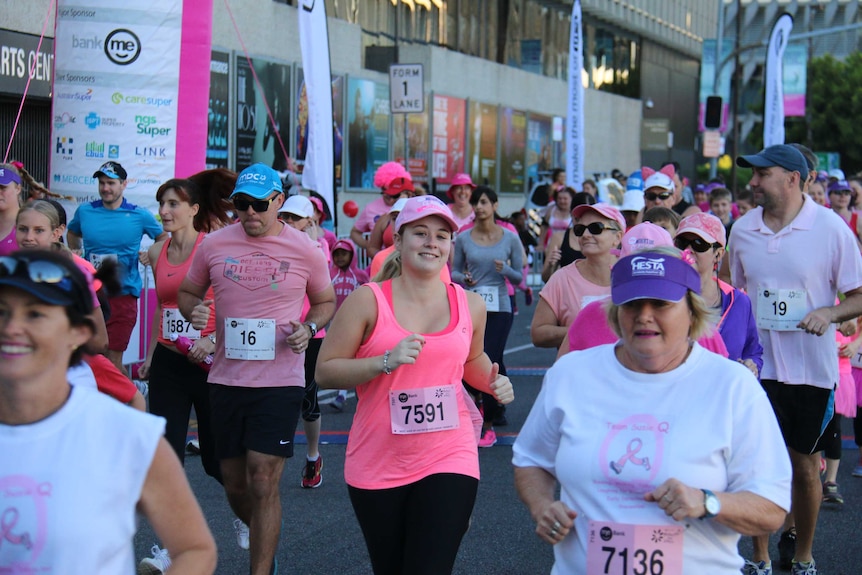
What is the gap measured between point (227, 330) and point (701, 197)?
16.4 meters

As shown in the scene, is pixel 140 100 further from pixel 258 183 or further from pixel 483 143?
pixel 483 143

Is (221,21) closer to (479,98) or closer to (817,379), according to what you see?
(479,98)

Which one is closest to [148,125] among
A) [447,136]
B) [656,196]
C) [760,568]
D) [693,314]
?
[656,196]

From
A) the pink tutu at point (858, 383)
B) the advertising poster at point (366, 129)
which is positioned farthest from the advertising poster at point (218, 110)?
the pink tutu at point (858, 383)

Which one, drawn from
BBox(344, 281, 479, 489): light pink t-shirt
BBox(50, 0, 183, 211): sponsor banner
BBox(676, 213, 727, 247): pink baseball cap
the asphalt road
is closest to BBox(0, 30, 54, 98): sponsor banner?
BBox(50, 0, 183, 211): sponsor banner

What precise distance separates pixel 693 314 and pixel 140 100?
7372 mm

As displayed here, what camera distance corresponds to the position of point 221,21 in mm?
22625

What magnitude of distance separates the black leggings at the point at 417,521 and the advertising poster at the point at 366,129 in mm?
23174

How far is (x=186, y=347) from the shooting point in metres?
6.56

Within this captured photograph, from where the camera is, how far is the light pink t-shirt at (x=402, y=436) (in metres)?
4.68

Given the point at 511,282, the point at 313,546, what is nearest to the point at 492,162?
the point at 511,282

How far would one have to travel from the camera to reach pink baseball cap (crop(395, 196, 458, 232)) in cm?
487

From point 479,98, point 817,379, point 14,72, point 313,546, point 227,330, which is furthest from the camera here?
point 479,98

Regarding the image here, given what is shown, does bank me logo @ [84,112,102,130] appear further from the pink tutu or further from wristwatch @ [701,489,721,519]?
wristwatch @ [701,489,721,519]
